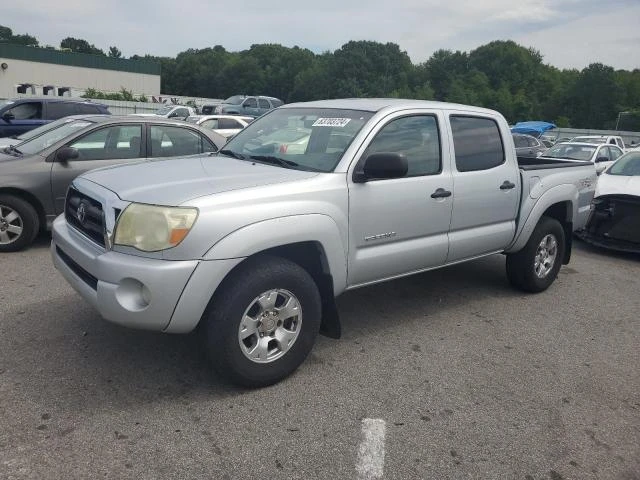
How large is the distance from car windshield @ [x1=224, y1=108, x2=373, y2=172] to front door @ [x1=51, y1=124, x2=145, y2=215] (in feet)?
8.68

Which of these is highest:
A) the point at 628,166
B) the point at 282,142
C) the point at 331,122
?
the point at 331,122

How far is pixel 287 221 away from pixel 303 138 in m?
1.07

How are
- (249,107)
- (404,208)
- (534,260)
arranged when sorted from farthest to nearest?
1. (249,107)
2. (534,260)
3. (404,208)

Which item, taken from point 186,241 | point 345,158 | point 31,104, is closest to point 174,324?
point 186,241

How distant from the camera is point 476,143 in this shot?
4.79m

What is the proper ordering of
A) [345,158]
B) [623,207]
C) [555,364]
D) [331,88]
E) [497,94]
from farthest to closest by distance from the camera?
[331,88] → [497,94] → [623,207] → [555,364] → [345,158]

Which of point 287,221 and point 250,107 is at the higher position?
point 250,107

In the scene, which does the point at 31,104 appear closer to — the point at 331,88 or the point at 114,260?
the point at 114,260

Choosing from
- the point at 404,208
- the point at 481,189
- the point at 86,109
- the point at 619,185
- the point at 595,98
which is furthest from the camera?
the point at 595,98

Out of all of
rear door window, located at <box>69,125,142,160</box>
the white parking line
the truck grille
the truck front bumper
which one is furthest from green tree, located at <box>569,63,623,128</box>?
the truck front bumper

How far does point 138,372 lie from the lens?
3.55m

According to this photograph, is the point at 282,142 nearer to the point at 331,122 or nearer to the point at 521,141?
the point at 331,122

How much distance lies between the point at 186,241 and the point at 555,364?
282 centimetres

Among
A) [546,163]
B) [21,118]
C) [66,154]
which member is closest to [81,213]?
[66,154]
